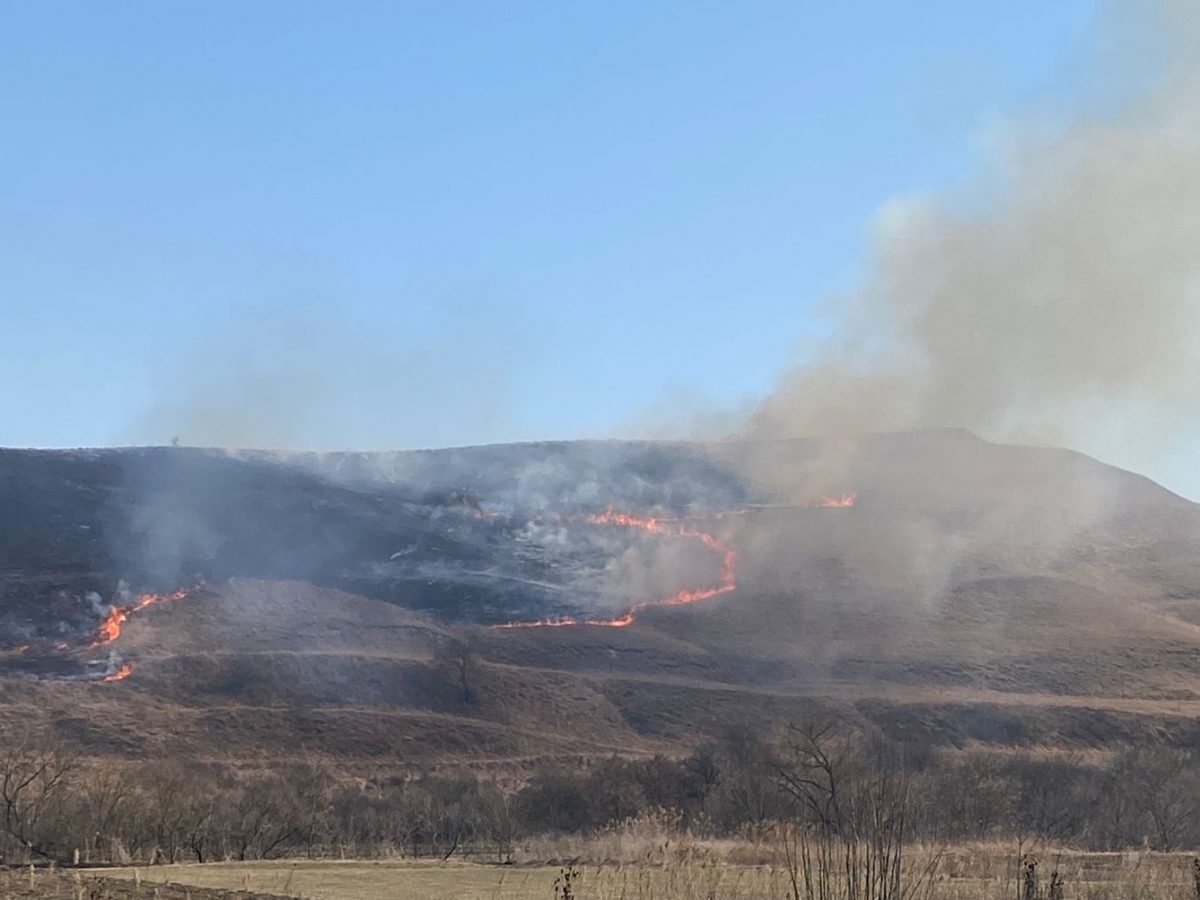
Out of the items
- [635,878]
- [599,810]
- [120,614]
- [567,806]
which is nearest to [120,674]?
[120,614]

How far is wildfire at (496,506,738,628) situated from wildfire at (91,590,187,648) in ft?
79.0

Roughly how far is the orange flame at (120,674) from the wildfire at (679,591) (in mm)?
25902

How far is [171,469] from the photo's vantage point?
11706 centimetres

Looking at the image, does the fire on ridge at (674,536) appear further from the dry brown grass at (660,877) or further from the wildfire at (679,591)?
the dry brown grass at (660,877)

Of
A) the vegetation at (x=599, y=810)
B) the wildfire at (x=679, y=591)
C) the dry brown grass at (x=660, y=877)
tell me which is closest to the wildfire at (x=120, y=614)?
the wildfire at (x=679, y=591)

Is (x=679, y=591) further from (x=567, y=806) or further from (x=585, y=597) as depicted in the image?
(x=567, y=806)

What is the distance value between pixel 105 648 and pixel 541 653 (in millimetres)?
28323

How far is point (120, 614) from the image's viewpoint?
89875 mm

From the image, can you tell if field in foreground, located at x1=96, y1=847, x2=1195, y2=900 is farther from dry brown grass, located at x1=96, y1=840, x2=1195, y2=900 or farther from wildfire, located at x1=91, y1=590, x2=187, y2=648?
wildfire, located at x1=91, y1=590, x2=187, y2=648

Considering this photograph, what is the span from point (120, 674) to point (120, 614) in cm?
1239

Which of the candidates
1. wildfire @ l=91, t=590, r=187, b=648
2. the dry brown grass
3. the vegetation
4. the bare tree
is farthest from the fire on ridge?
the dry brown grass

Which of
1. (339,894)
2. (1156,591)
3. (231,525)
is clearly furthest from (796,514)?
(339,894)

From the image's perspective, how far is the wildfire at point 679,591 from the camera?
95.9 metres

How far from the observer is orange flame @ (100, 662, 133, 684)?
7725cm
